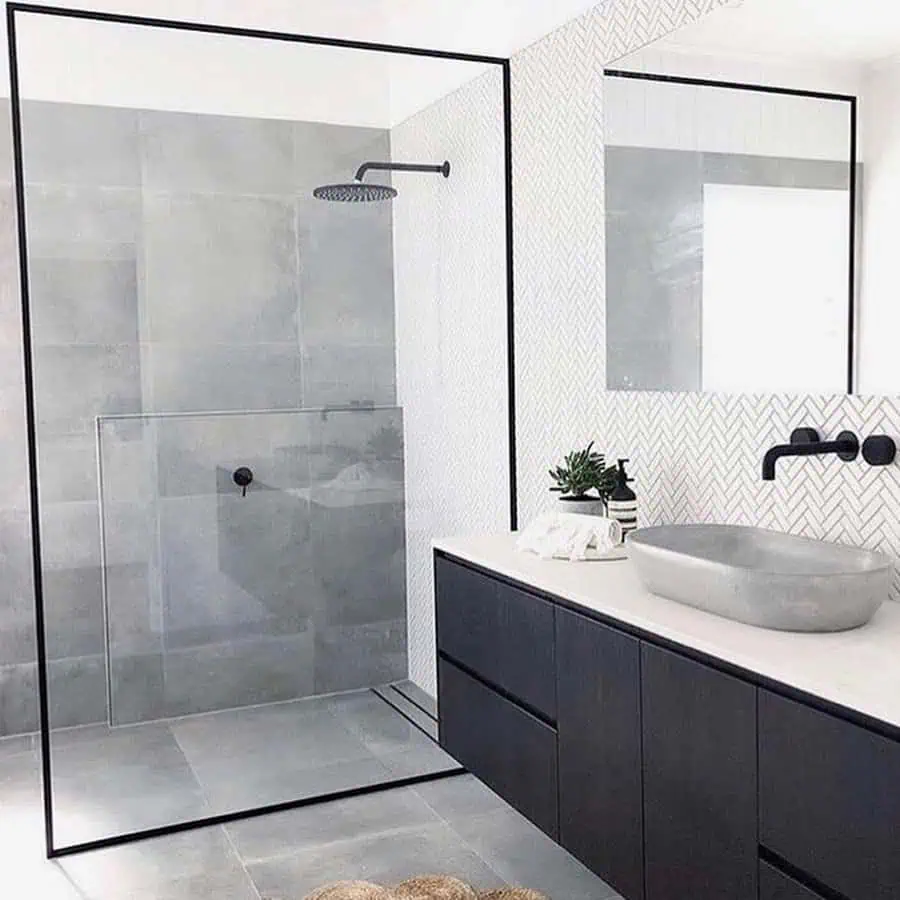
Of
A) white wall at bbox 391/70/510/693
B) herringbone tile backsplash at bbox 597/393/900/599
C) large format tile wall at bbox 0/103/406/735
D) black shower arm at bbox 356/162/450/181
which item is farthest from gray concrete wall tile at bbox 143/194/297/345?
herringbone tile backsplash at bbox 597/393/900/599

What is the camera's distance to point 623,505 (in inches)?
106

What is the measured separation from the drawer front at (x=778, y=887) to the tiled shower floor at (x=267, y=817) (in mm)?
963

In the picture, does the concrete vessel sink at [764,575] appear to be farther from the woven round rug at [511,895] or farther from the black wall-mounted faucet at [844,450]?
the woven round rug at [511,895]

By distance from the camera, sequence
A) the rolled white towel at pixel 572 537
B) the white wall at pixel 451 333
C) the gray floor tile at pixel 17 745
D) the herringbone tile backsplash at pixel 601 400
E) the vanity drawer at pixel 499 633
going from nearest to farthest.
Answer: the herringbone tile backsplash at pixel 601 400 → the vanity drawer at pixel 499 633 → the rolled white towel at pixel 572 537 → the white wall at pixel 451 333 → the gray floor tile at pixel 17 745

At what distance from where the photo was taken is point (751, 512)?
2.49 m

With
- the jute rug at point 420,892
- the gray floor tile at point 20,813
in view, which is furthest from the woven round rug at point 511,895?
the gray floor tile at point 20,813

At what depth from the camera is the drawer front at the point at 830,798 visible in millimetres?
1463

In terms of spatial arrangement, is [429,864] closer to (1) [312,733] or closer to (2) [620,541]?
(1) [312,733]

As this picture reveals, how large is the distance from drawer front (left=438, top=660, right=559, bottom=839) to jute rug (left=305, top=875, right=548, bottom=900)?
205 mm

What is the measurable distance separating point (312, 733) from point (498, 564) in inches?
40.8

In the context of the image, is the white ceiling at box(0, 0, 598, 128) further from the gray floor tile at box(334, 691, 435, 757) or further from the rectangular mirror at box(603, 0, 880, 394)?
the gray floor tile at box(334, 691, 435, 757)

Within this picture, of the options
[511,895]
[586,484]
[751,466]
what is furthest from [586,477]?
[511,895]

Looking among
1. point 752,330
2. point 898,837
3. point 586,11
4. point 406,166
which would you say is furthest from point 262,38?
point 898,837

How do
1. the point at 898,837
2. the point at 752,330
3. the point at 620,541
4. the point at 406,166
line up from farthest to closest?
1. the point at 406,166
2. the point at 620,541
3. the point at 752,330
4. the point at 898,837
